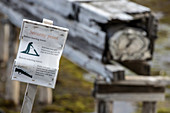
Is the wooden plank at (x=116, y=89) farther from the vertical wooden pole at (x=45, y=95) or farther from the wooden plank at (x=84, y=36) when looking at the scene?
the vertical wooden pole at (x=45, y=95)

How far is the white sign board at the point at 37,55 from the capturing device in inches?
111

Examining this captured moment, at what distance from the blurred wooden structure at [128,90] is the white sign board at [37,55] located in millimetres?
1971

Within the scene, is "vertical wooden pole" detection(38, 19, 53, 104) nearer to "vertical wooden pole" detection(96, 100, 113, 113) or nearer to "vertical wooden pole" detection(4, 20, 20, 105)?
"vertical wooden pole" detection(4, 20, 20, 105)

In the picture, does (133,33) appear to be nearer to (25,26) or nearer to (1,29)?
(25,26)

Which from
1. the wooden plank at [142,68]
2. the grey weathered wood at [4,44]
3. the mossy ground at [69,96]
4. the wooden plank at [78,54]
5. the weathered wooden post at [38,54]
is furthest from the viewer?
the grey weathered wood at [4,44]

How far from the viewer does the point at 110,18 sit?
4434 millimetres

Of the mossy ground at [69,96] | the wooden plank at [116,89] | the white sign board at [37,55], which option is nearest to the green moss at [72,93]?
the mossy ground at [69,96]

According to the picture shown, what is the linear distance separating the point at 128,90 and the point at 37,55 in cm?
231

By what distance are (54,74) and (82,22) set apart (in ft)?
6.99

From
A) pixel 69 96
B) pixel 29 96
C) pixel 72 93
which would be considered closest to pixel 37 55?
pixel 29 96

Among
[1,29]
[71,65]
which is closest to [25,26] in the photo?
[1,29]

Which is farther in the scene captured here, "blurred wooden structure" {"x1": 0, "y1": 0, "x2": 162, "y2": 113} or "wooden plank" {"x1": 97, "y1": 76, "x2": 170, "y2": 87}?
"wooden plank" {"x1": 97, "y1": 76, "x2": 170, "y2": 87}

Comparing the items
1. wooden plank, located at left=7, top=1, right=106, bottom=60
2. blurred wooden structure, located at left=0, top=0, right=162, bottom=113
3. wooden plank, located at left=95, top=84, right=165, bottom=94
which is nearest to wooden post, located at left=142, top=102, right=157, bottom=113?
wooden plank, located at left=95, top=84, right=165, bottom=94

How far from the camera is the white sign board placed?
283 cm
